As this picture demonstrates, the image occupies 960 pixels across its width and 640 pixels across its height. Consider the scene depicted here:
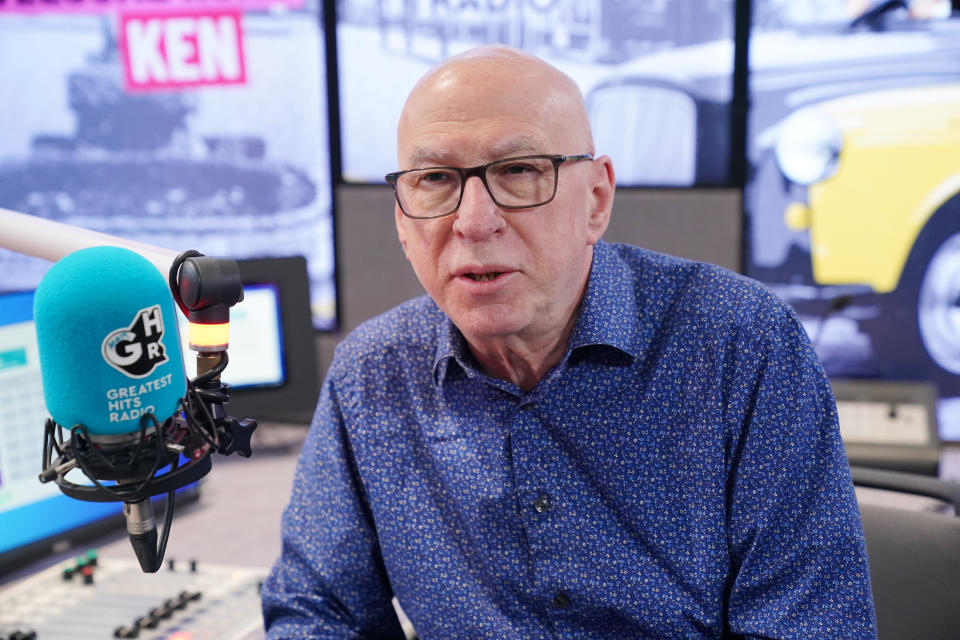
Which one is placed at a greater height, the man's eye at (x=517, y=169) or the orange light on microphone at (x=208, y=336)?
the man's eye at (x=517, y=169)

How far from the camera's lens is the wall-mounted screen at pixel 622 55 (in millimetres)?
2283

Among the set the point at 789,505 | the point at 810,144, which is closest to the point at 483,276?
the point at 789,505

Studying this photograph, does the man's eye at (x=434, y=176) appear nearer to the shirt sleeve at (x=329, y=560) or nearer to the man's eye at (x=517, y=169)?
the man's eye at (x=517, y=169)

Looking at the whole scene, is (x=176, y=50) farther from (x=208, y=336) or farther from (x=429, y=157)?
(x=208, y=336)

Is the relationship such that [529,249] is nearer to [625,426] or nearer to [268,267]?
[625,426]

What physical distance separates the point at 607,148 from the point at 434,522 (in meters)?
1.49

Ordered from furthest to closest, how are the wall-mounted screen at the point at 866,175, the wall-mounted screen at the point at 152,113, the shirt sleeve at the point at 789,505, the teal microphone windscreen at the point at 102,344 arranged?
the wall-mounted screen at the point at 152,113, the wall-mounted screen at the point at 866,175, the shirt sleeve at the point at 789,505, the teal microphone windscreen at the point at 102,344

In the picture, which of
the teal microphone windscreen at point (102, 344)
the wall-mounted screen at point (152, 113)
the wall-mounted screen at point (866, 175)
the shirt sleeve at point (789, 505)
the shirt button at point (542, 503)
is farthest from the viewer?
the wall-mounted screen at point (152, 113)

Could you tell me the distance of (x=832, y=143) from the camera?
2.31 meters

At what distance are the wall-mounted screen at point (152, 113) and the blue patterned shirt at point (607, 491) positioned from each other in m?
1.73

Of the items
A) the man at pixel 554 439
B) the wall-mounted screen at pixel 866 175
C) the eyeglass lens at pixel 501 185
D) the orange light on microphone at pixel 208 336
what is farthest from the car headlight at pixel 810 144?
the orange light on microphone at pixel 208 336

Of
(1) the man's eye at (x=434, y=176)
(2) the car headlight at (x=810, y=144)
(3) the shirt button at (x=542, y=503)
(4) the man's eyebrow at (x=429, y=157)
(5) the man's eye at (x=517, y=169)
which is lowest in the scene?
(3) the shirt button at (x=542, y=503)

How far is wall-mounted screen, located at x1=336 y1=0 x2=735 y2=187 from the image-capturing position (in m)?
2.28

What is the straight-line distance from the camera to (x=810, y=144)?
2314 millimetres
